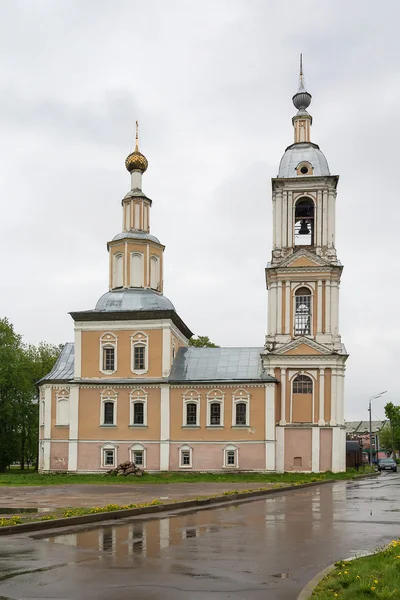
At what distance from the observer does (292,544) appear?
12.2 m

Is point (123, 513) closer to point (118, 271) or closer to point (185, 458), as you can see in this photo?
point (185, 458)

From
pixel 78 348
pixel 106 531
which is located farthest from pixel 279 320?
pixel 106 531

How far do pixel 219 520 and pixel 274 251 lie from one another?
3011 cm

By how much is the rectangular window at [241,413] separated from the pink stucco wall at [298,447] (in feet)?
8.67

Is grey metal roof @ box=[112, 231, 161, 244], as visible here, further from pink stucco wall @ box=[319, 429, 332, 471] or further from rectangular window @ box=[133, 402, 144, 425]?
pink stucco wall @ box=[319, 429, 332, 471]

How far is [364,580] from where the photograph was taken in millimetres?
7738

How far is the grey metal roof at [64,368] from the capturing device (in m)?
46.1

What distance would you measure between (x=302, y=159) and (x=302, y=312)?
9.91 m

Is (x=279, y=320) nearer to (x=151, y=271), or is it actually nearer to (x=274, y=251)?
(x=274, y=251)

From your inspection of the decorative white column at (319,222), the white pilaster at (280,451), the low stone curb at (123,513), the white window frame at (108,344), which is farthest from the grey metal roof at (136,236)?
the low stone curb at (123,513)

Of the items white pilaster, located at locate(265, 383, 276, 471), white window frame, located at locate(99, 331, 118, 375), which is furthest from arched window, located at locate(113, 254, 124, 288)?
white pilaster, located at locate(265, 383, 276, 471)

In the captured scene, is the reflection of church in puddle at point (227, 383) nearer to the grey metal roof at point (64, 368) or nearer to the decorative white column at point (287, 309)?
the decorative white column at point (287, 309)

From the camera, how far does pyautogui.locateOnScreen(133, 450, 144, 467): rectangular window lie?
43.7 m

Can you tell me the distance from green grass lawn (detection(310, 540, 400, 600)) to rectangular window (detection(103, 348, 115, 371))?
3582 cm
